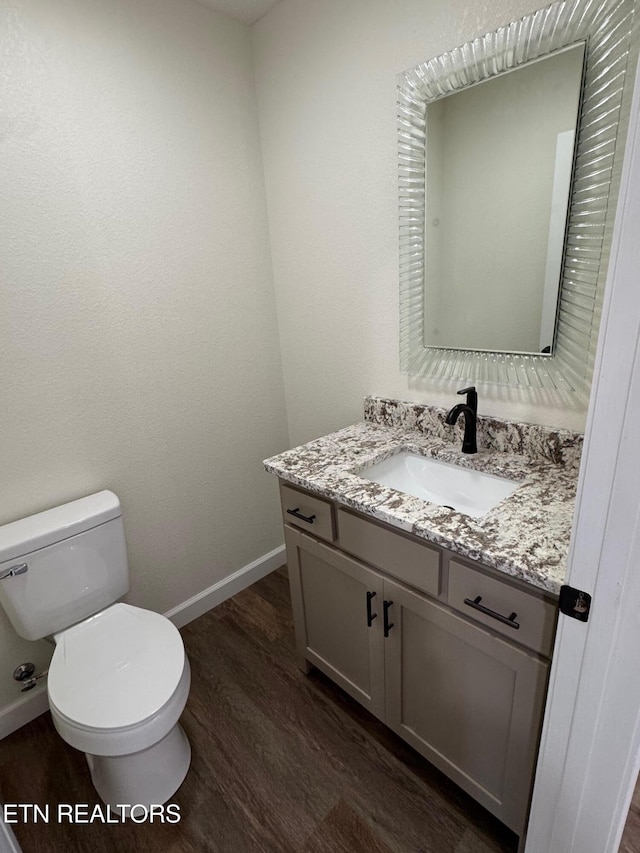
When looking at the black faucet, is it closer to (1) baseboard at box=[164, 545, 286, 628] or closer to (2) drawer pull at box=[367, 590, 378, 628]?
(2) drawer pull at box=[367, 590, 378, 628]

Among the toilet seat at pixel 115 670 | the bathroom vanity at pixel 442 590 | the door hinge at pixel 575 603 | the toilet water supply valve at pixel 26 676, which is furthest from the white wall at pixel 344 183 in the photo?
the toilet water supply valve at pixel 26 676

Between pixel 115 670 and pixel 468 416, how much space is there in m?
1.31

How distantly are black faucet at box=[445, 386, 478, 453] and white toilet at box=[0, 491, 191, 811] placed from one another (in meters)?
1.10

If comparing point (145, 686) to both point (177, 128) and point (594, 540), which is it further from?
point (177, 128)

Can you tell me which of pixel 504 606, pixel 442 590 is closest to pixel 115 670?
pixel 442 590

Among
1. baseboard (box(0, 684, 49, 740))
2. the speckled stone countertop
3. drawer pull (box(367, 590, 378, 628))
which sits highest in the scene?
the speckled stone countertop

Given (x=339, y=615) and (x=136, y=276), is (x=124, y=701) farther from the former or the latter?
(x=136, y=276)

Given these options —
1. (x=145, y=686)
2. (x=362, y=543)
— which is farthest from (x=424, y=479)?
(x=145, y=686)

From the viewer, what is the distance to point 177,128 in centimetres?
155

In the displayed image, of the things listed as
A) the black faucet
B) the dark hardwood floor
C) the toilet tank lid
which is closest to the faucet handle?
the black faucet

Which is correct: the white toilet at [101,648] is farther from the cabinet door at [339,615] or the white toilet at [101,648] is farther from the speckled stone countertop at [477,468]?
the speckled stone countertop at [477,468]

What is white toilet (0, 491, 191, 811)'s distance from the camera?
3.69ft

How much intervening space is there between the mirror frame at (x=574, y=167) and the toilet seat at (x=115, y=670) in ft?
4.17

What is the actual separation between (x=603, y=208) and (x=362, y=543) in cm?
105
